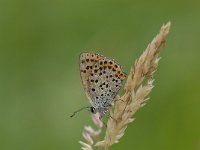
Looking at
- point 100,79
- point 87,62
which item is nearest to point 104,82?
point 100,79

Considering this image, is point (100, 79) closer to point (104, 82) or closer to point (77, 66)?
point (104, 82)

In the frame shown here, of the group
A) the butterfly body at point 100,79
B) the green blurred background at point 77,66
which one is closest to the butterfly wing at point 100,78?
the butterfly body at point 100,79

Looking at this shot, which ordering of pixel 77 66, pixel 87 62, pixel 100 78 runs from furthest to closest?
pixel 77 66 < pixel 100 78 < pixel 87 62

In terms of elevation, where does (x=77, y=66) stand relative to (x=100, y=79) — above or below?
above

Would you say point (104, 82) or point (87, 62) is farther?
point (104, 82)

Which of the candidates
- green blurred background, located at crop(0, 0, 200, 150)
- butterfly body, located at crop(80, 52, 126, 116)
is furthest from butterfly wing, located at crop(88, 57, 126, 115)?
green blurred background, located at crop(0, 0, 200, 150)

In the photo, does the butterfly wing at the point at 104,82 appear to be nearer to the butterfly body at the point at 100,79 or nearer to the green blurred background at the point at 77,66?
the butterfly body at the point at 100,79

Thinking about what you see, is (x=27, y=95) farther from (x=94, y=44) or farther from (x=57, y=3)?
(x=57, y=3)

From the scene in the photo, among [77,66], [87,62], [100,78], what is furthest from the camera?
[77,66]
